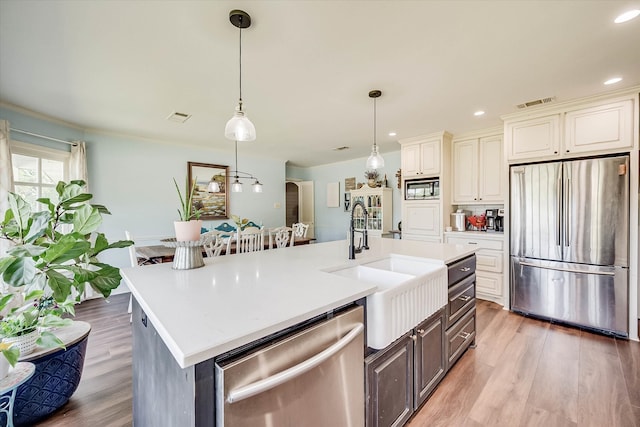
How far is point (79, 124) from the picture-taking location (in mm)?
3371

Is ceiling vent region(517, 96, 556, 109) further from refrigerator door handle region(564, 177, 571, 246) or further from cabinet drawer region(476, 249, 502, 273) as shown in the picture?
cabinet drawer region(476, 249, 502, 273)

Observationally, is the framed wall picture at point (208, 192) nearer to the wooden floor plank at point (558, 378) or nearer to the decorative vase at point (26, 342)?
the decorative vase at point (26, 342)

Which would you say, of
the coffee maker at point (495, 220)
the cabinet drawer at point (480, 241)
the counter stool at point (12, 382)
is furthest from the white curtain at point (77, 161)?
the coffee maker at point (495, 220)

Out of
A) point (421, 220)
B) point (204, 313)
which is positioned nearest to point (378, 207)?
point (421, 220)

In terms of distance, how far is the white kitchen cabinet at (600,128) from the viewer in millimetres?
2445

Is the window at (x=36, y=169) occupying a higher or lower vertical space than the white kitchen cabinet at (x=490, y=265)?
higher

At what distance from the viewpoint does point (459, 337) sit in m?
1.98

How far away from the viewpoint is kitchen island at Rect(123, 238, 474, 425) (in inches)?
26.9

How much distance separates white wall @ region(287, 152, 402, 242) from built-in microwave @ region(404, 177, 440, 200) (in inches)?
31.2

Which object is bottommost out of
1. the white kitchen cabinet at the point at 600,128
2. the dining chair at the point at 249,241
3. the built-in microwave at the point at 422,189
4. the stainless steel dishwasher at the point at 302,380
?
the stainless steel dishwasher at the point at 302,380

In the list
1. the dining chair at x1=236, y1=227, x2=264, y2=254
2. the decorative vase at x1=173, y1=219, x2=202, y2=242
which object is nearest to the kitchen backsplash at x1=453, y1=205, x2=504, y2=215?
the dining chair at x1=236, y1=227, x2=264, y2=254

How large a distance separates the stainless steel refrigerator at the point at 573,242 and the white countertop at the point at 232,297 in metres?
1.86

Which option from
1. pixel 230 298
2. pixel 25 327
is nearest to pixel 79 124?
pixel 25 327

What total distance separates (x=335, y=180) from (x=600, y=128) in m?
4.42
